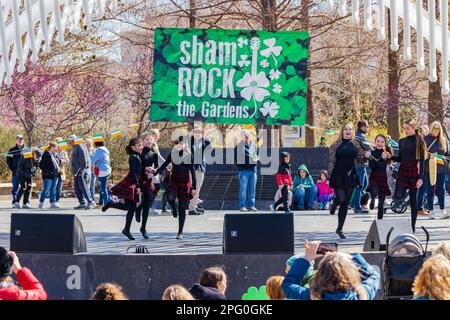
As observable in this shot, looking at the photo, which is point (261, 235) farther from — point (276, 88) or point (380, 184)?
point (276, 88)

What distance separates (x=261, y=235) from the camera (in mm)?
11938

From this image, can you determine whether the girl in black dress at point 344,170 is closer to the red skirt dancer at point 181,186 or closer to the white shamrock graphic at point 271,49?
the red skirt dancer at point 181,186

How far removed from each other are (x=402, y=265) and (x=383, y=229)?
8.63 feet

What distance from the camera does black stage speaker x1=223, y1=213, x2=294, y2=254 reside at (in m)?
11.9

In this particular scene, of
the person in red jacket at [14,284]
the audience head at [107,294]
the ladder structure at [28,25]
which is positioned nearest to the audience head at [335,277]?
the audience head at [107,294]

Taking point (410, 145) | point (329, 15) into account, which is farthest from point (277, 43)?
point (410, 145)

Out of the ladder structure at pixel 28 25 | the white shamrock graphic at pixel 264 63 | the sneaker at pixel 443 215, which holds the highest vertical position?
the white shamrock graphic at pixel 264 63

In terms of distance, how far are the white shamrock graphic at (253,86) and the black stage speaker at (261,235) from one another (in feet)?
41.3

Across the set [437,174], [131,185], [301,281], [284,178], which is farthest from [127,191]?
[301,281]

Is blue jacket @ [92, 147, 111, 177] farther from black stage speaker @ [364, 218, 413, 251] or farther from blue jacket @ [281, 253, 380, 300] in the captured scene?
blue jacket @ [281, 253, 380, 300]

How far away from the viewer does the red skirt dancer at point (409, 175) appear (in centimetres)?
1573

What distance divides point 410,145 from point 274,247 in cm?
458

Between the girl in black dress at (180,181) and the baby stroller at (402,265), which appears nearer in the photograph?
the baby stroller at (402,265)

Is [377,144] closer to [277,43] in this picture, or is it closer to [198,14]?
[277,43]
